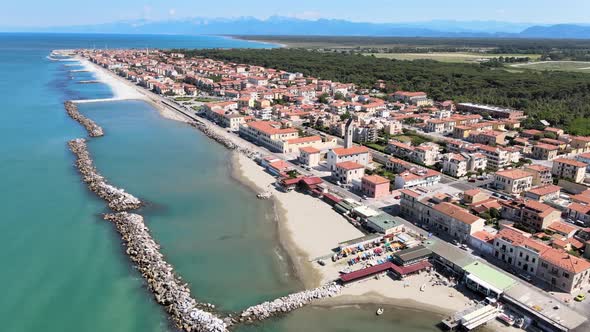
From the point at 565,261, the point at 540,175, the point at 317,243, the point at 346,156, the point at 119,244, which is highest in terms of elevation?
the point at 346,156

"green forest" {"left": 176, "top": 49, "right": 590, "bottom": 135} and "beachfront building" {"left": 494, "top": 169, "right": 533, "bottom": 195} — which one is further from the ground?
"green forest" {"left": 176, "top": 49, "right": 590, "bottom": 135}

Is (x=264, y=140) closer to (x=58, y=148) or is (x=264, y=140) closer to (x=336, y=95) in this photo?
(x=58, y=148)

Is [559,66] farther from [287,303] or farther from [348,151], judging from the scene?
[287,303]

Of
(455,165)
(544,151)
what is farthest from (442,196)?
(544,151)

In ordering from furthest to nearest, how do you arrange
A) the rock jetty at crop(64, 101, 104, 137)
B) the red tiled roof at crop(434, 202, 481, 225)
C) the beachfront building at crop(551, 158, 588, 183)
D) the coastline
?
1. the rock jetty at crop(64, 101, 104, 137)
2. the beachfront building at crop(551, 158, 588, 183)
3. the red tiled roof at crop(434, 202, 481, 225)
4. the coastline

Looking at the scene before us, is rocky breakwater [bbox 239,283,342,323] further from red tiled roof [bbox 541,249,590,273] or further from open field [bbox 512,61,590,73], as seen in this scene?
open field [bbox 512,61,590,73]

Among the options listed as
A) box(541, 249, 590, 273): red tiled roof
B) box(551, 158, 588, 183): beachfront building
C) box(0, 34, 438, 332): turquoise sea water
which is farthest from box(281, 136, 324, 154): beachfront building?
box(541, 249, 590, 273): red tiled roof
